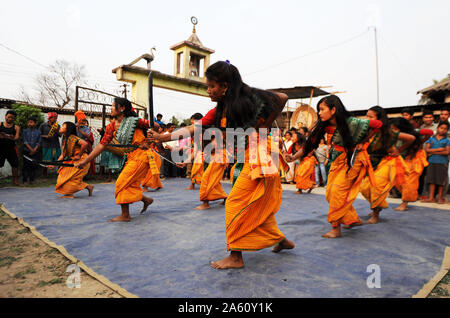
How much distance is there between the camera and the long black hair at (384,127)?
401 cm

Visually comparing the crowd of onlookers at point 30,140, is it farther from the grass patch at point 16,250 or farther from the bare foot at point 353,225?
the bare foot at point 353,225

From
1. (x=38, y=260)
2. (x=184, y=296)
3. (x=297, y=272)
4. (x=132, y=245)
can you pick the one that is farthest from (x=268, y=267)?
(x=38, y=260)

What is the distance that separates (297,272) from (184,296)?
0.93 metres

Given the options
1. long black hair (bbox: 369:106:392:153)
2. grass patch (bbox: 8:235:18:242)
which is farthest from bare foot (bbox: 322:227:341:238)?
grass patch (bbox: 8:235:18:242)

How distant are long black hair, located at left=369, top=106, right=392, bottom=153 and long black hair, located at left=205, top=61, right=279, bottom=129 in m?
2.36

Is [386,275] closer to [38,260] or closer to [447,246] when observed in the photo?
[447,246]

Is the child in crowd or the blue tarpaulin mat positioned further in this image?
the child in crowd

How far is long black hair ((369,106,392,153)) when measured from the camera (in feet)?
13.2

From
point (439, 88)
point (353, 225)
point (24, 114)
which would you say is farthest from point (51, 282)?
point (439, 88)

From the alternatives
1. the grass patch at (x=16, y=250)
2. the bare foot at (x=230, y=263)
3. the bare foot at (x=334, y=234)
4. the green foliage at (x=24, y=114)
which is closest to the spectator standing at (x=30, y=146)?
the green foliage at (x=24, y=114)

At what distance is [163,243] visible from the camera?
311 centimetres

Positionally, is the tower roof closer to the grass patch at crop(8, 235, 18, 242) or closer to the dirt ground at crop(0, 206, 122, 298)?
the grass patch at crop(8, 235, 18, 242)

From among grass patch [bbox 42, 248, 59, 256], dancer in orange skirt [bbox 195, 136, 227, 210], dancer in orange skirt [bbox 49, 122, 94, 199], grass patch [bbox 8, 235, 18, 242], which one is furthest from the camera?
dancer in orange skirt [bbox 49, 122, 94, 199]
